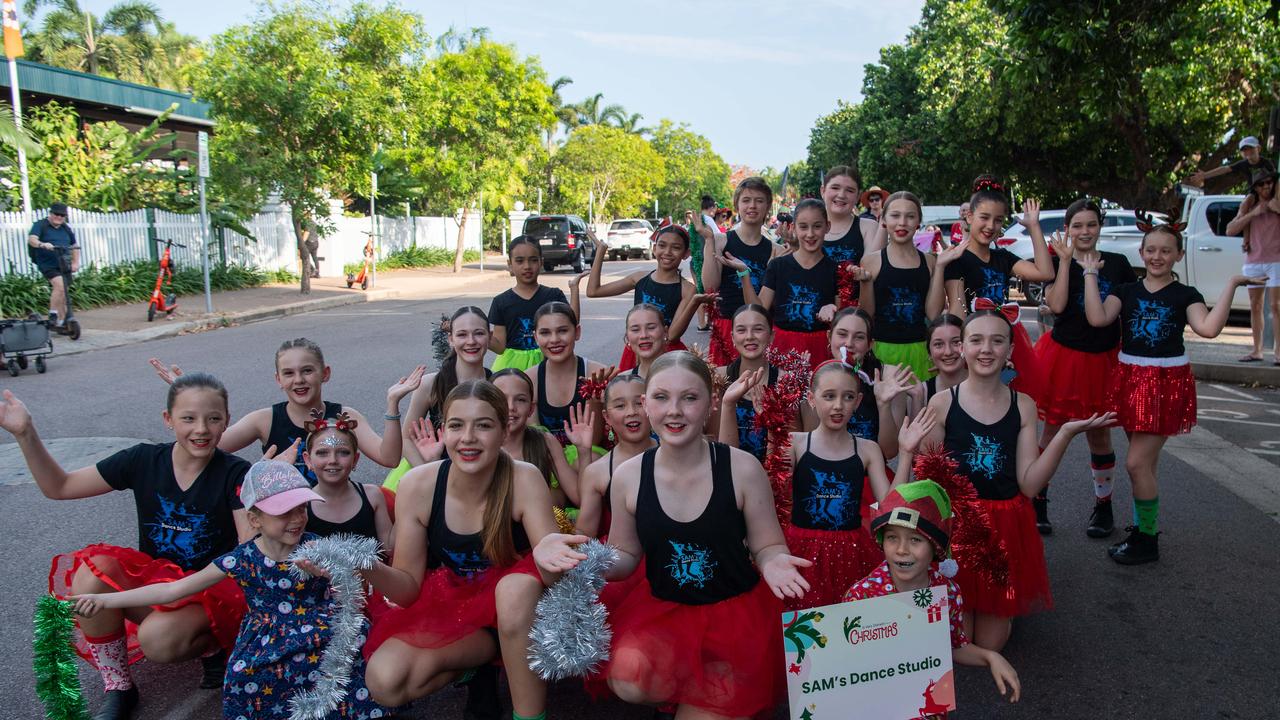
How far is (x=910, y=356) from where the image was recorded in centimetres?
561

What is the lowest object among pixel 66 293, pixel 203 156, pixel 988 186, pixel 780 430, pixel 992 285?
pixel 66 293

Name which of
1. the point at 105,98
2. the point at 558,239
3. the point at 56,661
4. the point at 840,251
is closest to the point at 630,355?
the point at 840,251

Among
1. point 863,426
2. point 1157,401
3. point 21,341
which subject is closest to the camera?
point 863,426

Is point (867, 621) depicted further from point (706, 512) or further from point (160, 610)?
point (160, 610)

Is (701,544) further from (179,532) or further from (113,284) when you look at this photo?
(113,284)

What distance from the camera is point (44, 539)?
5336 millimetres

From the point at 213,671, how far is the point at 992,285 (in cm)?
467

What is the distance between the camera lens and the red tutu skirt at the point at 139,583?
3498 mm

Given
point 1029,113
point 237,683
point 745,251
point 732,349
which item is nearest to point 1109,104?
point 745,251

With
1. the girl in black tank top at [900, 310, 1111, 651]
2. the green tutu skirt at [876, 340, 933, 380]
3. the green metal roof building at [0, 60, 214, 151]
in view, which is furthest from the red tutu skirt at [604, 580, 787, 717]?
the green metal roof building at [0, 60, 214, 151]

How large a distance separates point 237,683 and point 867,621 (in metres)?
2.19

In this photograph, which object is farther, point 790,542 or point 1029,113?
point 1029,113

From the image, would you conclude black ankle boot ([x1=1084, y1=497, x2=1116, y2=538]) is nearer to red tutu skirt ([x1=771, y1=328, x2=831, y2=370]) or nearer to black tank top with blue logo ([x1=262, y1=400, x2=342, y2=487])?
red tutu skirt ([x1=771, y1=328, x2=831, y2=370])

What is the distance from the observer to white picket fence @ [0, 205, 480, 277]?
15.3 meters
